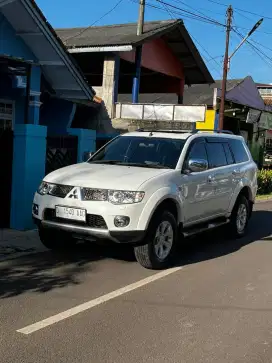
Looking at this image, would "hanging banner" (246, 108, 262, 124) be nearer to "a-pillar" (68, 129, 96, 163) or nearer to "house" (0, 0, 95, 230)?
"house" (0, 0, 95, 230)

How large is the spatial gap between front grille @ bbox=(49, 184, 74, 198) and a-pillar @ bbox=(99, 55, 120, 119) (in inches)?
390

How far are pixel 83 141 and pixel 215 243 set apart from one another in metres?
3.71

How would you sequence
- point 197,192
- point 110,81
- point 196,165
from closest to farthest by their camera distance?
point 196,165
point 197,192
point 110,81

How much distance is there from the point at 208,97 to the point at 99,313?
2309 centimetres

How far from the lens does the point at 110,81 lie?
16344 millimetres

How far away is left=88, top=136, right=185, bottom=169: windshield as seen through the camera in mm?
7098

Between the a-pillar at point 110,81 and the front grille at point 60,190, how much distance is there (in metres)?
9.91

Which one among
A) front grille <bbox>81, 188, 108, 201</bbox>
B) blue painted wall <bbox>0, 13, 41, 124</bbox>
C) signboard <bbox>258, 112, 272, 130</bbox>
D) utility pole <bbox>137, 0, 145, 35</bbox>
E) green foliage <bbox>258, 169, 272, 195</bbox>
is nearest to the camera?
front grille <bbox>81, 188, 108, 201</bbox>

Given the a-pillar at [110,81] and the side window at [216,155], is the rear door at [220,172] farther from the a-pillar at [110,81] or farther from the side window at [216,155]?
the a-pillar at [110,81]

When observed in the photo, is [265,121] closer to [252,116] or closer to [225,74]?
[252,116]

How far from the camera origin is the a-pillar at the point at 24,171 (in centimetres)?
841

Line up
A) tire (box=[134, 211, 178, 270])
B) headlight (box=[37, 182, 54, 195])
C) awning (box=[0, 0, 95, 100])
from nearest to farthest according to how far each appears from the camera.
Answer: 1. tire (box=[134, 211, 178, 270])
2. headlight (box=[37, 182, 54, 195])
3. awning (box=[0, 0, 95, 100])

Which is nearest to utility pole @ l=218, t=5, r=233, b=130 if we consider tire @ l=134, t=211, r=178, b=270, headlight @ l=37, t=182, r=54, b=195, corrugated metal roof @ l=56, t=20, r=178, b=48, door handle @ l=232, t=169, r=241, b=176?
corrugated metal roof @ l=56, t=20, r=178, b=48

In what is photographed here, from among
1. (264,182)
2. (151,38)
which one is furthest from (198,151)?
(264,182)
